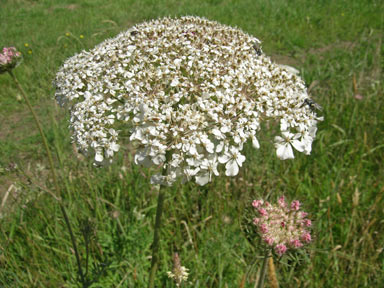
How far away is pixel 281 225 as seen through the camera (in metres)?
1.91

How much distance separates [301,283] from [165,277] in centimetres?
127

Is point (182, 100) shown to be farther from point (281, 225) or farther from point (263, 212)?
point (281, 225)

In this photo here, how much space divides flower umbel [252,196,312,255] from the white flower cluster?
380 millimetres

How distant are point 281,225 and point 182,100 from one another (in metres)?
0.98

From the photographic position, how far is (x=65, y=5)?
13.3 meters

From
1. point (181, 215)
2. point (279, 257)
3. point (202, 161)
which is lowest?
point (181, 215)

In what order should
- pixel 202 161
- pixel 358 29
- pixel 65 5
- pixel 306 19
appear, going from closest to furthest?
pixel 202 161 → pixel 358 29 → pixel 306 19 → pixel 65 5

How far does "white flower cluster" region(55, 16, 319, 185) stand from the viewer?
5.56 ft

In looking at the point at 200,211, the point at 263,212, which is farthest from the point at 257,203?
the point at 200,211

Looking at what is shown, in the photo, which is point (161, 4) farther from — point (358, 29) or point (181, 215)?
point (181, 215)

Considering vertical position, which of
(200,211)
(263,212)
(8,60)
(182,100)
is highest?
(8,60)

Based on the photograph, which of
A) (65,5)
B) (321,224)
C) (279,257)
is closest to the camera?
(279,257)

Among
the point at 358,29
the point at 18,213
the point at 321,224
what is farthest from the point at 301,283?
the point at 358,29

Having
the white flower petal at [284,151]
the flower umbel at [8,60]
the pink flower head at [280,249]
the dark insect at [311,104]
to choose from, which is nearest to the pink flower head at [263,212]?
the pink flower head at [280,249]
